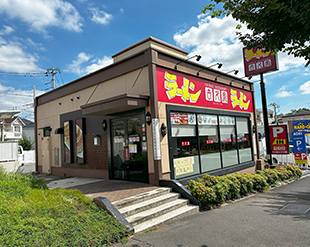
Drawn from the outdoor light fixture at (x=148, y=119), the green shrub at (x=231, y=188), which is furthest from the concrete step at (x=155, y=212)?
the outdoor light fixture at (x=148, y=119)

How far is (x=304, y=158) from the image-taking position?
43.2 feet

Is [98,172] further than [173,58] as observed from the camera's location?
Yes

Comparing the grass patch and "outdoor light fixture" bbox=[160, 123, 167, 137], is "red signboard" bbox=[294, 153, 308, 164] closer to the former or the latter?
"outdoor light fixture" bbox=[160, 123, 167, 137]

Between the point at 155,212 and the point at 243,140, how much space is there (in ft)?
26.9

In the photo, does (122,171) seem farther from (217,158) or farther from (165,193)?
(217,158)

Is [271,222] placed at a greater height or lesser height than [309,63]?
lesser

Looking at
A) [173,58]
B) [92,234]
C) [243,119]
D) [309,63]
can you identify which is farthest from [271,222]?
[243,119]

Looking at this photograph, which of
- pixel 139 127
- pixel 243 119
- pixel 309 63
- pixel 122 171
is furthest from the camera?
pixel 243 119

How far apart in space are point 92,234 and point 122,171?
4372 millimetres

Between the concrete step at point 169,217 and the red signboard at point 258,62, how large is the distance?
30.5ft

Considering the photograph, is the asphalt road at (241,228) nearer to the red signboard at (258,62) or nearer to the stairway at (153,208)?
the stairway at (153,208)

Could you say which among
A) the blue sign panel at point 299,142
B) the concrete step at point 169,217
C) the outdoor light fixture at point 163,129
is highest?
the outdoor light fixture at point 163,129

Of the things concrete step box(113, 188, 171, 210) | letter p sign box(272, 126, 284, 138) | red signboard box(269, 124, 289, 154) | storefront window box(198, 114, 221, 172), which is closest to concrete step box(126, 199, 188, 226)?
concrete step box(113, 188, 171, 210)

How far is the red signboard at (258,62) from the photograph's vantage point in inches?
481
